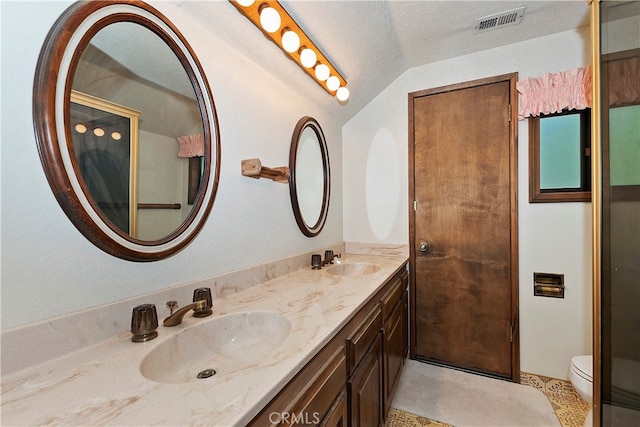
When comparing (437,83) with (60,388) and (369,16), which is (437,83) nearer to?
(369,16)

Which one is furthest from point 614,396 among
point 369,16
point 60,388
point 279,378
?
point 369,16

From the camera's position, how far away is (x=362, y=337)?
114cm

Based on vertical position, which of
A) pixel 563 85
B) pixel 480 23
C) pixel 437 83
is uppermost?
pixel 480 23

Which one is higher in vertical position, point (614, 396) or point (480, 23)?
point (480, 23)

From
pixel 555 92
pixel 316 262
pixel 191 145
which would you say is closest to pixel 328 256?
pixel 316 262

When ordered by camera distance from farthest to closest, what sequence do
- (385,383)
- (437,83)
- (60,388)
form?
(437,83) < (385,383) < (60,388)

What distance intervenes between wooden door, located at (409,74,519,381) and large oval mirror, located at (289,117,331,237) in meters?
0.74

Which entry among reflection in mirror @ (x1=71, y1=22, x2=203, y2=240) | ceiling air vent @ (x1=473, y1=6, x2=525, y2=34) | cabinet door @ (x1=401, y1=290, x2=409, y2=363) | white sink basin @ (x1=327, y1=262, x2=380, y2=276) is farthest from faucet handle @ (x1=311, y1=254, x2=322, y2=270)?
ceiling air vent @ (x1=473, y1=6, x2=525, y2=34)

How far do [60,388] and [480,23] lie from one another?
8.21ft

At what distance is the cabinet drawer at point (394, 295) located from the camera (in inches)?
59.0

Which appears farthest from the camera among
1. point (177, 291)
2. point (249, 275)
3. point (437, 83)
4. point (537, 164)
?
point (437, 83)

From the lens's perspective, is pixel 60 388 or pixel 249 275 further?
pixel 249 275

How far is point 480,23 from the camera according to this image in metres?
1.74

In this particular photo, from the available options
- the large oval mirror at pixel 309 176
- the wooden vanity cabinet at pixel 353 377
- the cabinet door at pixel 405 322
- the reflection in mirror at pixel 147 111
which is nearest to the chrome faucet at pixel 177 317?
the reflection in mirror at pixel 147 111
